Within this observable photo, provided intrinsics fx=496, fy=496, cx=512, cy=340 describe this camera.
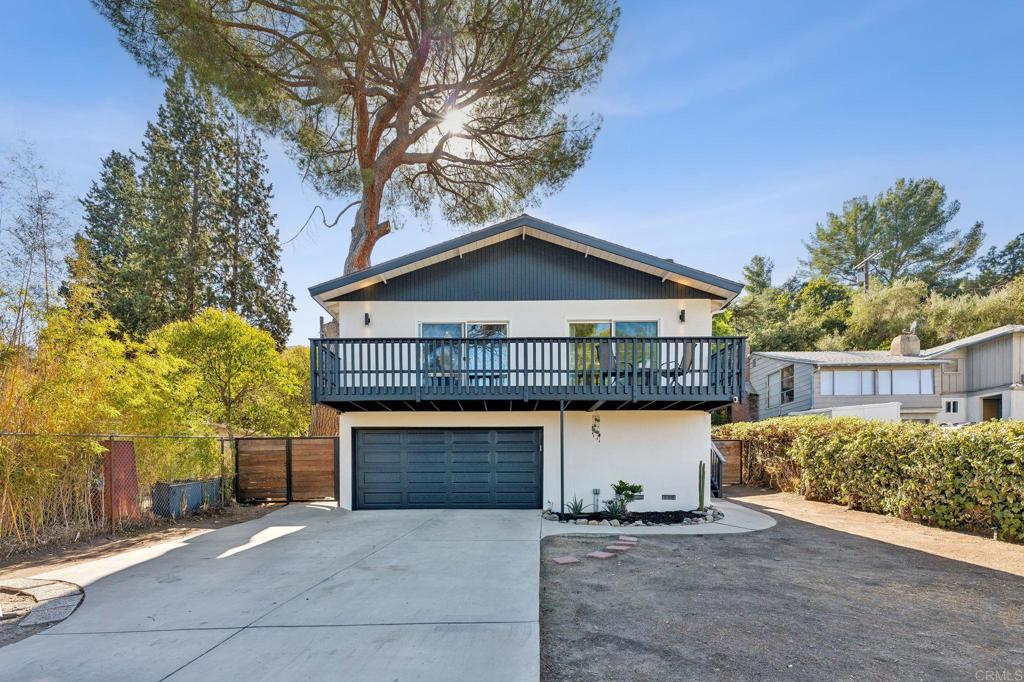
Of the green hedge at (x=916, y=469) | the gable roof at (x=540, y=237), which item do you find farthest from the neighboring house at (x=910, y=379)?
the gable roof at (x=540, y=237)

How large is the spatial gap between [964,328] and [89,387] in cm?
3435

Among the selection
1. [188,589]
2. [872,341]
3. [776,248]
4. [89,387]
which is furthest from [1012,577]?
[776,248]

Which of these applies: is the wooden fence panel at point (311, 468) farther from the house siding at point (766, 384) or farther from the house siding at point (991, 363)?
the house siding at point (991, 363)

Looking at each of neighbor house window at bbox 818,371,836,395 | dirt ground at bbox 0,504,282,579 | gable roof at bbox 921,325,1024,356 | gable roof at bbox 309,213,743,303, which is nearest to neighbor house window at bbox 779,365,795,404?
neighbor house window at bbox 818,371,836,395

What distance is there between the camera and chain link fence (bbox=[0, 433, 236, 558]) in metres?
6.56

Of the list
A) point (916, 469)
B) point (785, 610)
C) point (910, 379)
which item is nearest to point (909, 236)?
point (910, 379)

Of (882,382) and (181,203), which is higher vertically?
(181,203)

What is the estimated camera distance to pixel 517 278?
10055 mm

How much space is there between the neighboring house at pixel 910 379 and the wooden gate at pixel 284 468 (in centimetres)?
1692

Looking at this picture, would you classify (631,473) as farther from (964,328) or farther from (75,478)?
(964,328)

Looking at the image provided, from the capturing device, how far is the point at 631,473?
9.58 m

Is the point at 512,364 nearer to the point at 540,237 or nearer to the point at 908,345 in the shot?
the point at 540,237

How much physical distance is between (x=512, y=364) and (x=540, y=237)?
269 centimetres

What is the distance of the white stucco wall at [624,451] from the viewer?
31.3 ft
